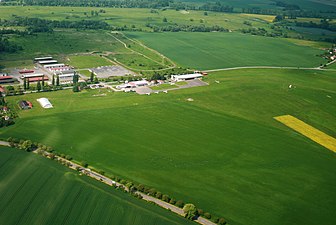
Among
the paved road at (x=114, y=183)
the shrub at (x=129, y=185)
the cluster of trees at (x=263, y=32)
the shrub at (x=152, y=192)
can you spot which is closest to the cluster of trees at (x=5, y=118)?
the paved road at (x=114, y=183)

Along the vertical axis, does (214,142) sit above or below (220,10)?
below

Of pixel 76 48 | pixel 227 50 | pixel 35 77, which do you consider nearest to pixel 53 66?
pixel 35 77

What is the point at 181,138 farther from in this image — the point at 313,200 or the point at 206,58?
the point at 206,58

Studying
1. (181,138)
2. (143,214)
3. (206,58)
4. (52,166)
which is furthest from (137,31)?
(143,214)

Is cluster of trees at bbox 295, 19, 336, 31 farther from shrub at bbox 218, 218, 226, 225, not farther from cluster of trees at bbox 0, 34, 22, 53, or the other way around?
shrub at bbox 218, 218, 226, 225

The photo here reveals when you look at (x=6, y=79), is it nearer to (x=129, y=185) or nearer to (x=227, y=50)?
(x=129, y=185)

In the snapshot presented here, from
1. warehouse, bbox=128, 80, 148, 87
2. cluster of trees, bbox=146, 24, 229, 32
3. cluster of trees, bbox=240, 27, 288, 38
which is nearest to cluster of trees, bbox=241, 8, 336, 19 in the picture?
cluster of trees, bbox=240, 27, 288, 38

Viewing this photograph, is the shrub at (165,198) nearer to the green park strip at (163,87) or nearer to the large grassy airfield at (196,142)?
the large grassy airfield at (196,142)

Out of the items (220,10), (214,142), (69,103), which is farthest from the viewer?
(220,10)
